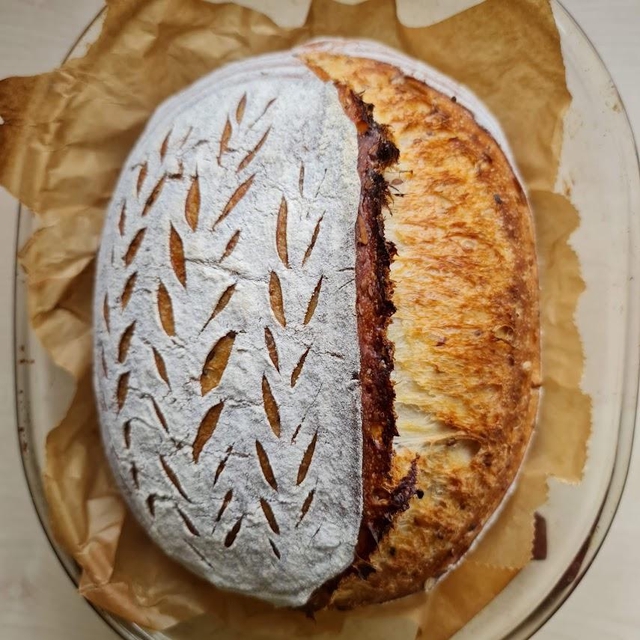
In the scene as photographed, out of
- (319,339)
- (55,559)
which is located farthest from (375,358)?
(55,559)

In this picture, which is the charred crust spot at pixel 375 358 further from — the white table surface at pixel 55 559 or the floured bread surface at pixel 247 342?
the white table surface at pixel 55 559

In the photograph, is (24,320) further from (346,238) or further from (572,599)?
(572,599)

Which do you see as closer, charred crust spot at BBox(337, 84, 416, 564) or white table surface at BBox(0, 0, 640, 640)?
charred crust spot at BBox(337, 84, 416, 564)

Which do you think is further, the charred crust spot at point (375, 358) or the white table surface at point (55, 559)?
the white table surface at point (55, 559)

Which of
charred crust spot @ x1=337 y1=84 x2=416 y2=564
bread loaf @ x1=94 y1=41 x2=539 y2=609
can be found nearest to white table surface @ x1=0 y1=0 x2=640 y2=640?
→ bread loaf @ x1=94 y1=41 x2=539 y2=609

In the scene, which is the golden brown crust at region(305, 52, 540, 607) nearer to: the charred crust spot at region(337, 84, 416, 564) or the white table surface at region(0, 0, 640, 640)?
the charred crust spot at region(337, 84, 416, 564)

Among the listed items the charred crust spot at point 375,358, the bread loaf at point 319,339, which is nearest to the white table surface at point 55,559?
the bread loaf at point 319,339

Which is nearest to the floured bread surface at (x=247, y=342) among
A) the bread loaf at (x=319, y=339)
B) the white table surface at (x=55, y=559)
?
the bread loaf at (x=319, y=339)
